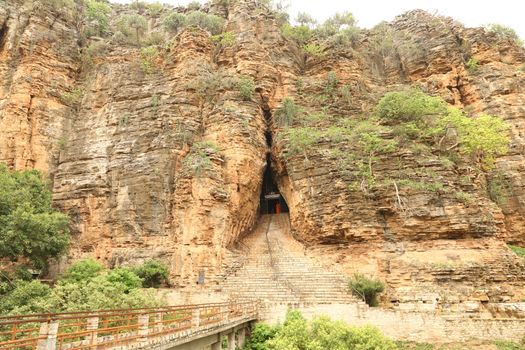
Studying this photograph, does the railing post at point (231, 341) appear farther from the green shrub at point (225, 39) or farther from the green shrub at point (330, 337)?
the green shrub at point (225, 39)

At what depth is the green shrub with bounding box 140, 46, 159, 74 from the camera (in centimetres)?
3256

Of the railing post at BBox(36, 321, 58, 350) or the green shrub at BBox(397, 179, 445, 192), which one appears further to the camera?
the green shrub at BBox(397, 179, 445, 192)

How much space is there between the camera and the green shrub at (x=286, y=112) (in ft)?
99.1

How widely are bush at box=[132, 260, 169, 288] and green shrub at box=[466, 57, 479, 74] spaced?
32.8m

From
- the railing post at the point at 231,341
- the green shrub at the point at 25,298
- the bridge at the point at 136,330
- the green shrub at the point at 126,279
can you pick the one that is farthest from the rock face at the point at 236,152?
the bridge at the point at 136,330

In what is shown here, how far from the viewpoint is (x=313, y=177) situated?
25828mm

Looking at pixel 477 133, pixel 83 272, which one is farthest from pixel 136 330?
pixel 477 133

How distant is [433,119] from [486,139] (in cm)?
403

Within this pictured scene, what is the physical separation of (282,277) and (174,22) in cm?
3077

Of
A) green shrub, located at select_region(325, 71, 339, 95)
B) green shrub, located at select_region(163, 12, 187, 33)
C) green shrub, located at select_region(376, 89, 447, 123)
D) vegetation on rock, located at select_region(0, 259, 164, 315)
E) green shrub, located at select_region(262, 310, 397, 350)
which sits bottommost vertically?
green shrub, located at select_region(262, 310, 397, 350)

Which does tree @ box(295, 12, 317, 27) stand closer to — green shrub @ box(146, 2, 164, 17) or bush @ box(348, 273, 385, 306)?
green shrub @ box(146, 2, 164, 17)

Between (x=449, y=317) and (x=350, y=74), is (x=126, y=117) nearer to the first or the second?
(x=350, y=74)

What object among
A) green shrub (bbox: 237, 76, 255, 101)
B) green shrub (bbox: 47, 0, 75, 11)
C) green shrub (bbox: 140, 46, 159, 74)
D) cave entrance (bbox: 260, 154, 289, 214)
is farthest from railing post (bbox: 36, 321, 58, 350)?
green shrub (bbox: 47, 0, 75, 11)

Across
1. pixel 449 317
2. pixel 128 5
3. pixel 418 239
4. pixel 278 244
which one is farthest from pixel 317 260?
pixel 128 5
